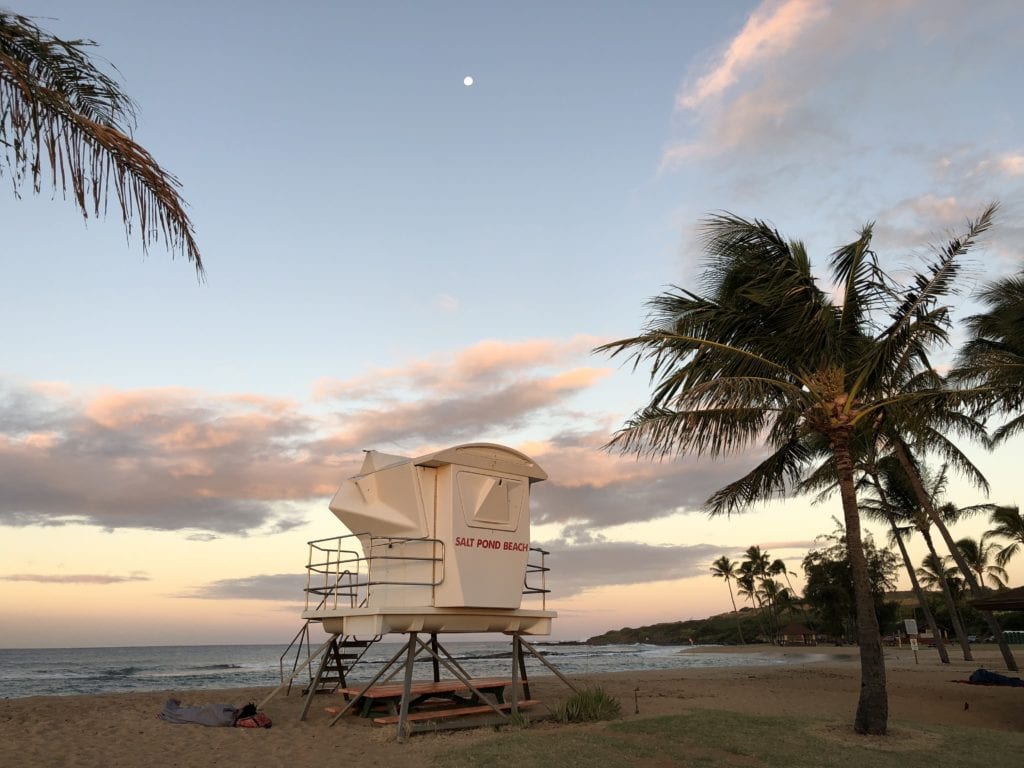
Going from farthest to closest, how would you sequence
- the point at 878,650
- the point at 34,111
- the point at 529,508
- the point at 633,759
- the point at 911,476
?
the point at 911,476 → the point at 529,508 → the point at 878,650 → the point at 633,759 → the point at 34,111

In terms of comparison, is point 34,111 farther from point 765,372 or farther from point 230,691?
point 230,691

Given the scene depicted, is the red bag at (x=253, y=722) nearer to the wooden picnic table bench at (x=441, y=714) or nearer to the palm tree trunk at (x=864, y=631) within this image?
the wooden picnic table bench at (x=441, y=714)

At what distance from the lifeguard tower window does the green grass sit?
147 inches

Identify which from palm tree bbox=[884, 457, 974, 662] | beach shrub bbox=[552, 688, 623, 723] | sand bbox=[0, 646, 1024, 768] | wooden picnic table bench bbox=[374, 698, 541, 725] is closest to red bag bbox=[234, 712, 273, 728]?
sand bbox=[0, 646, 1024, 768]

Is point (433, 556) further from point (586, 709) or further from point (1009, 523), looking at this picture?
point (1009, 523)

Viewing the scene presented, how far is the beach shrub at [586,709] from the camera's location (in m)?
14.3

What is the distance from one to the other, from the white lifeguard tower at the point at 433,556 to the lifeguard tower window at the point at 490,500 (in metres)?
0.02

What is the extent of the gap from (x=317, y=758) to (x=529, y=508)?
5.88 metres

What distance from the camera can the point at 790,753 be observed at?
35.1 ft

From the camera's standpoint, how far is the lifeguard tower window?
14.0 meters

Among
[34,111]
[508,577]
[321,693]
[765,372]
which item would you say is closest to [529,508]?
[508,577]

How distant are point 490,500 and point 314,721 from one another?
5.66 metres

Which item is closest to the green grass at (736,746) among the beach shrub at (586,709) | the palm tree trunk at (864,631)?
the palm tree trunk at (864,631)

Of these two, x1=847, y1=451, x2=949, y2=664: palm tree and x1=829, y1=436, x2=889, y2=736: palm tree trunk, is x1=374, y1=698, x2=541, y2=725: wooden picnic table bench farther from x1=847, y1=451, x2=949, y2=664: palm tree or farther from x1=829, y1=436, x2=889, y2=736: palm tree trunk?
x1=847, y1=451, x2=949, y2=664: palm tree
